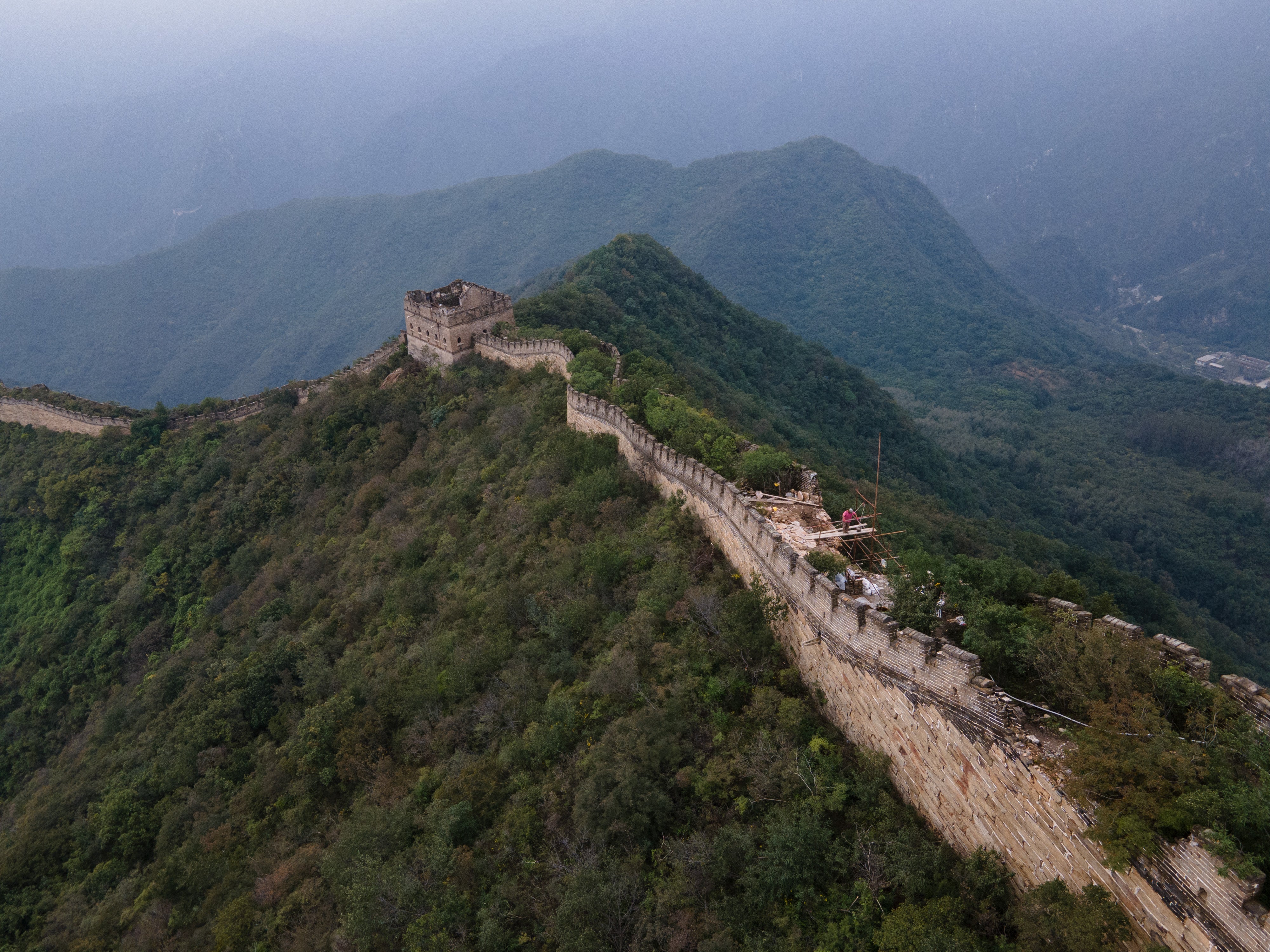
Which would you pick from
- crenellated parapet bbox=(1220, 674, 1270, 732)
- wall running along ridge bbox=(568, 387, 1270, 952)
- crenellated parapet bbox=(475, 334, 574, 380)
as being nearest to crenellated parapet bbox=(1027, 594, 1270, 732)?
crenellated parapet bbox=(1220, 674, 1270, 732)

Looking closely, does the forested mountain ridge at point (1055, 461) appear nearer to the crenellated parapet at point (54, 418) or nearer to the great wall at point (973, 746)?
the great wall at point (973, 746)

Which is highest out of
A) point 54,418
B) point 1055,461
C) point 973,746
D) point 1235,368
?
point 973,746

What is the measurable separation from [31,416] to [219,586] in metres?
31.4

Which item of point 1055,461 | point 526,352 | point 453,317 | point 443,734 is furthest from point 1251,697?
point 1055,461

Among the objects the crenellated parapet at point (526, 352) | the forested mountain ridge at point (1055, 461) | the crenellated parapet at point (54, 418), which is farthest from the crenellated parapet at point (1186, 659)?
the crenellated parapet at point (54, 418)

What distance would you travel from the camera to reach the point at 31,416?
56.3 m

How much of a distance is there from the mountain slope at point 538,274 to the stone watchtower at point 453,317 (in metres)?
102

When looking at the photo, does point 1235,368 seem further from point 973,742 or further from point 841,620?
point 973,742

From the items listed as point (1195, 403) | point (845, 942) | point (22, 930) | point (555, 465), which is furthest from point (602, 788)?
point (1195, 403)

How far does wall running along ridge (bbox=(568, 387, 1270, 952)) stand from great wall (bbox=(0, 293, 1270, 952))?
0.7 inches

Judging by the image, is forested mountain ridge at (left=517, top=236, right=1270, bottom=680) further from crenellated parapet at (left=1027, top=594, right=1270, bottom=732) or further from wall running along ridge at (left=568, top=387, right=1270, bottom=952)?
crenellated parapet at (left=1027, top=594, right=1270, bottom=732)

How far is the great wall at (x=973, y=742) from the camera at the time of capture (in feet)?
26.0

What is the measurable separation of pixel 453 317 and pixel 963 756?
37.9 metres

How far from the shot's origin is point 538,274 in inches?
5891
